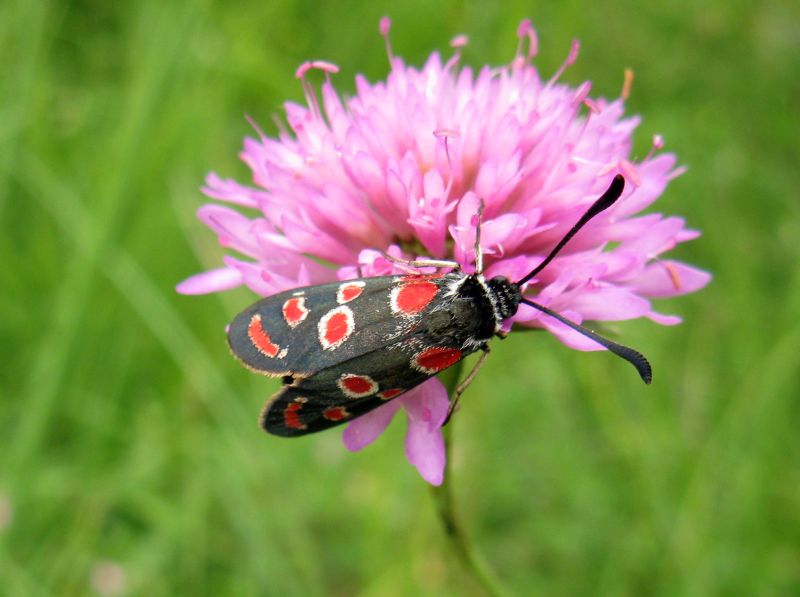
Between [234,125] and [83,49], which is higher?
[83,49]

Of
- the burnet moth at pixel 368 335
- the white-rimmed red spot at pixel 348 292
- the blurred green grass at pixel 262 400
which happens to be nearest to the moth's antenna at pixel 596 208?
the burnet moth at pixel 368 335

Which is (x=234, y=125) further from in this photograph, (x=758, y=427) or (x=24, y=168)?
(x=758, y=427)

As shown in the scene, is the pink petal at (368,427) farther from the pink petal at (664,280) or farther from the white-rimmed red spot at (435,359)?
the pink petal at (664,280)

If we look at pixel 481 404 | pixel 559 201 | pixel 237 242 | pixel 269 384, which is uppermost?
pixel 237 242

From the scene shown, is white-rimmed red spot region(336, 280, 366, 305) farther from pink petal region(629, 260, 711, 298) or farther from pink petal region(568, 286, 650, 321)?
pink petal region(629, 260, 711, 298)

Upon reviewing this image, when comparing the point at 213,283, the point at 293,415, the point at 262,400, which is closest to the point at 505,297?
the point at 293,415

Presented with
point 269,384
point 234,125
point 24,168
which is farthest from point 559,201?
point 234,125

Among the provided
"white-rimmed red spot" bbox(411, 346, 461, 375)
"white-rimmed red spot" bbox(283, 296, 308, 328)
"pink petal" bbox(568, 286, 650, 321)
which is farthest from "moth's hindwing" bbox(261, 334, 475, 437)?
"pink petal" bbox(568, 286, 650, 321)

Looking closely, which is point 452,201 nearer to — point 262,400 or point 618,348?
point 618,348
